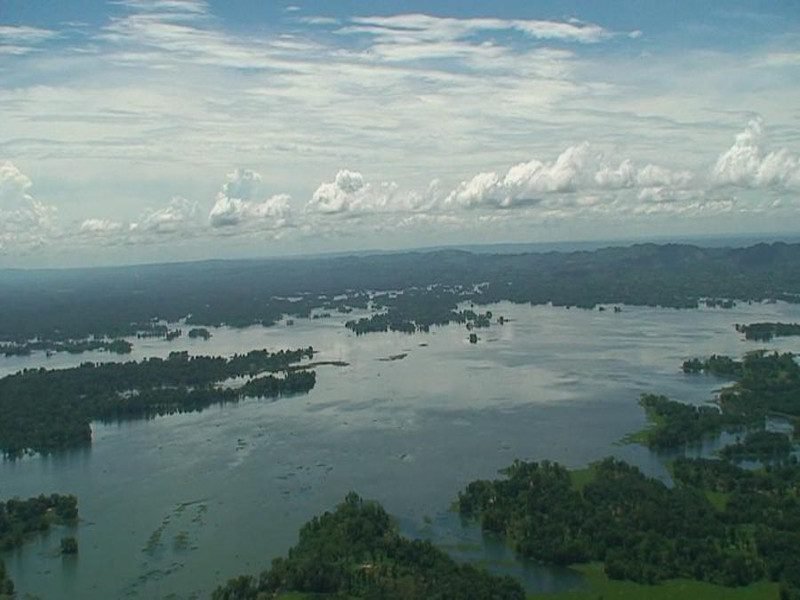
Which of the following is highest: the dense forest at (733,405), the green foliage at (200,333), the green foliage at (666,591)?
the green foliage at (200,333)

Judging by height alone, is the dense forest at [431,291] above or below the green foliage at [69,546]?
above

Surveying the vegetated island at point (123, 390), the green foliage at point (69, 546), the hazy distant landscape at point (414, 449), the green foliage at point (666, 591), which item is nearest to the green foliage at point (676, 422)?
the hazy distant landscape at point (414, 449)

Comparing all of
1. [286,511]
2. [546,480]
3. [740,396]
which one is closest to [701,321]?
[740,396]

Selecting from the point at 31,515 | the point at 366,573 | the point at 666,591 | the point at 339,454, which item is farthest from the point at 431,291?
the point at 666,591

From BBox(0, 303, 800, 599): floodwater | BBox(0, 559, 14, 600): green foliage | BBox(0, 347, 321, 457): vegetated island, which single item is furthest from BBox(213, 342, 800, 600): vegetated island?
BBox(0, 347, 321, 457): vegetated island

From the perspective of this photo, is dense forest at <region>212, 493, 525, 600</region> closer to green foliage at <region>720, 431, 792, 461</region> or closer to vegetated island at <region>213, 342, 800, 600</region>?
vegetated island at <region>213, 342, 800, 600</region>

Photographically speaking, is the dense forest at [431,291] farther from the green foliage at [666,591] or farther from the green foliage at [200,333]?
the green foliage at [666,591]

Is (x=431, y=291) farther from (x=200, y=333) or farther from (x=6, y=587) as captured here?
(x=6, y=587)
